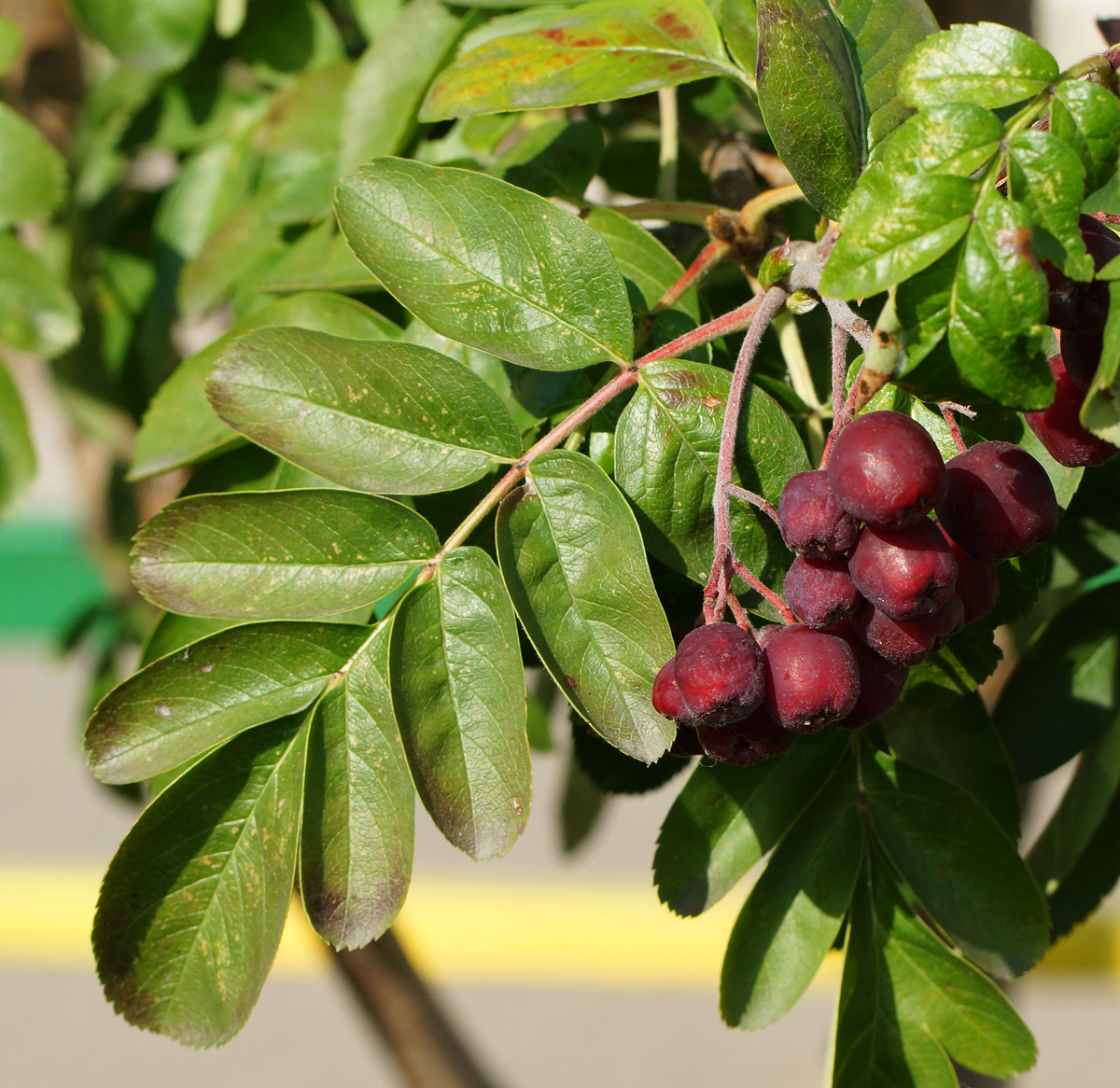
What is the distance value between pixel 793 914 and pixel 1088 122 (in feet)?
1.68

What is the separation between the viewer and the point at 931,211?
0.49 meters

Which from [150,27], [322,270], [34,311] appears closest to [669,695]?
[322,270]

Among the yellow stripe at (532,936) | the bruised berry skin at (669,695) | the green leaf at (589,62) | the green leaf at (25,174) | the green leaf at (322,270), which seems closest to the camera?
the bruised berry skin at (669,695)

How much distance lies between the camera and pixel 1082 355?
0.52 metres

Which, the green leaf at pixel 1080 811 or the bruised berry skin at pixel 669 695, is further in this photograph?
the green leaf at pixel 1080 811

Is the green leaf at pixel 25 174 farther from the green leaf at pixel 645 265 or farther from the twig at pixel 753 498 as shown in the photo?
the twig at pixel 753 498

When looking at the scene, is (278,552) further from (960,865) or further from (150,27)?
(150,27)

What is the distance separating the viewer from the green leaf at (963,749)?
78 centimetres

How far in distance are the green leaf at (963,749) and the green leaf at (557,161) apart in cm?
44

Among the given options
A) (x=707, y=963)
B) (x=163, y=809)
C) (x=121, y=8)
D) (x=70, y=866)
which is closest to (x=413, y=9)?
(x=121, y=8)

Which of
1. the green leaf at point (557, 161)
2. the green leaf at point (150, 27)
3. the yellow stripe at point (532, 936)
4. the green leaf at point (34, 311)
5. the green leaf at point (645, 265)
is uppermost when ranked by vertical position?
the green leaf at point (150, 27)

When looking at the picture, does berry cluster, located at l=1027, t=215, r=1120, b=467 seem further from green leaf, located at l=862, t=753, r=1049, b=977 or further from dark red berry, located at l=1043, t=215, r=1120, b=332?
green leaf, located at l=862, t=753, r=1049, b=977

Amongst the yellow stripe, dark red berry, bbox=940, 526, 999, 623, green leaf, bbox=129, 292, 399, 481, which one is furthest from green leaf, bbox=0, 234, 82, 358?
the yellow stripe

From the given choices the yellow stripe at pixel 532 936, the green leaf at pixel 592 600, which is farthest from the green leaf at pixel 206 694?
the yellow stripe at pixel 532 936
